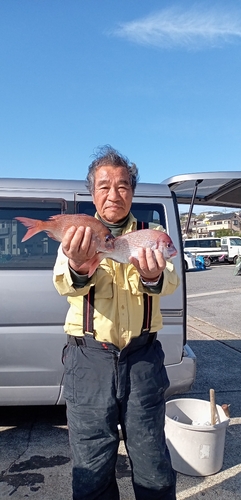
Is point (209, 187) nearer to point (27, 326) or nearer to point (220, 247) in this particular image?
point (27, 326)

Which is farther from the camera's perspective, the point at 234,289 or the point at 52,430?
the point at 234,289

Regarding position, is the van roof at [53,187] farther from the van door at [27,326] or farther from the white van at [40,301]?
the van door at [27,326]

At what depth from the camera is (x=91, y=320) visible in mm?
1878

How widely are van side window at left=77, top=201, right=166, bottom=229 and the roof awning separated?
13.0 inches

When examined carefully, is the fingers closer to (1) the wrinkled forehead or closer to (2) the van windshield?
(1) the wrinkled forehead

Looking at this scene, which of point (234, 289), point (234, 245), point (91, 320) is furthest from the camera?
point (234, 245)

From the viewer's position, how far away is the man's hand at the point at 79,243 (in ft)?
5.21

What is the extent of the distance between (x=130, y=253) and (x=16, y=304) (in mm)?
1896

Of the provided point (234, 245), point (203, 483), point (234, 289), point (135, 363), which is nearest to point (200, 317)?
point (234, 289)

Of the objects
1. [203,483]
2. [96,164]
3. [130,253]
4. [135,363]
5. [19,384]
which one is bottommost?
[203,483]

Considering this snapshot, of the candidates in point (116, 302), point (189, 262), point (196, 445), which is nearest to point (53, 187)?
point (116, 302)

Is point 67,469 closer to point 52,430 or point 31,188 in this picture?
point 52,430

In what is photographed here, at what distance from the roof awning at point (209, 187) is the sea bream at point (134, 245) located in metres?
→ 2.05

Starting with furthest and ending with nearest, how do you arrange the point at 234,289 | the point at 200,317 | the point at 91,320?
the point at 234,289 < the point at 200,317 < the point at 91,320
